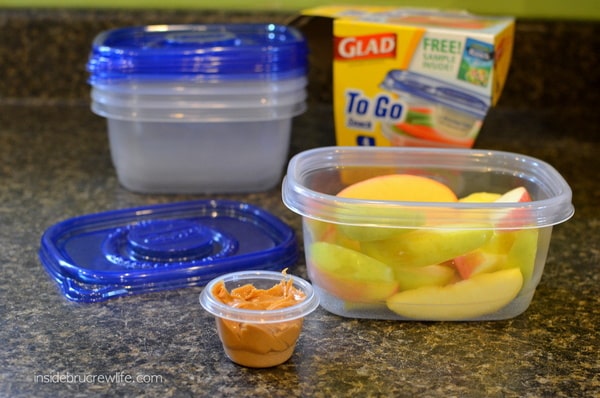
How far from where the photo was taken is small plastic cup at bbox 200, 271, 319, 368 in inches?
26.1

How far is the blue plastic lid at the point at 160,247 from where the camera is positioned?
0.82 meters

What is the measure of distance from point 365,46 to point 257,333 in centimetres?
52

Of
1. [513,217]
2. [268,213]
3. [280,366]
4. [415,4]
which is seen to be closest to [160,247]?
[268,213]

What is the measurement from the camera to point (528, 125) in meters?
1.35

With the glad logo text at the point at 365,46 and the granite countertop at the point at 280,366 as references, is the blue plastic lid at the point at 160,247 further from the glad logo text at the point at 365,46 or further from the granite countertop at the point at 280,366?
the glad logo text at the point at 365,46

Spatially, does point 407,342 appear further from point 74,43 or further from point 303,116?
point 74,43

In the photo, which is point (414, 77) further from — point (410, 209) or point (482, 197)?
point (410, 209)

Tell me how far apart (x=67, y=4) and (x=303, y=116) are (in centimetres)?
44

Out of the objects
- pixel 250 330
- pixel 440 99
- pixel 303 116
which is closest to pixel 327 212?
pixel 250 330

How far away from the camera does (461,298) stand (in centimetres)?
75

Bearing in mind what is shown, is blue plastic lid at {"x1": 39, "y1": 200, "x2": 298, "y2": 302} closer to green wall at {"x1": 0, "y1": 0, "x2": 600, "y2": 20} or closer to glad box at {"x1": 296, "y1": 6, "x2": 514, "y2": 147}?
glad box at {"x1": 296, "y1": 6, "x2": 514, "y2": 147}

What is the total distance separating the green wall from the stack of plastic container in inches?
11.5

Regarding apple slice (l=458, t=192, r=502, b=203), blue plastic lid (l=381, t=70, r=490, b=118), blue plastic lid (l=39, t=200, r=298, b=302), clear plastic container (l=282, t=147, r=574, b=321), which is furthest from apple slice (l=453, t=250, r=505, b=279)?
blue plastic lid (l=381, t=70, r=490, b=118)

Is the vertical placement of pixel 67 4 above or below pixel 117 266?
above
